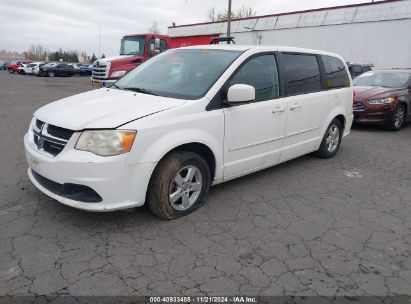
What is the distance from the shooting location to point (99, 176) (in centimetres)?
305

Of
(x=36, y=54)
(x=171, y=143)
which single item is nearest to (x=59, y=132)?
(x=171, y=143)

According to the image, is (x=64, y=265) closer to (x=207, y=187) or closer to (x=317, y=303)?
(x=207, y=187)

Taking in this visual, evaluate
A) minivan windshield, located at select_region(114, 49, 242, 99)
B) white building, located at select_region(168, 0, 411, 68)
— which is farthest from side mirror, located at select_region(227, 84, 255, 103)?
white building, located at select_region(168, 0, 411, 68)

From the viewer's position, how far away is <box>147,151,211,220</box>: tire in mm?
3416

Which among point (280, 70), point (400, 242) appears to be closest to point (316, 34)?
point (280, 70)

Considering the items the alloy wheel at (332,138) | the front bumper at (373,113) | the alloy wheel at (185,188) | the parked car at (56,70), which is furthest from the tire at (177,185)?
the parked car at (56,70)

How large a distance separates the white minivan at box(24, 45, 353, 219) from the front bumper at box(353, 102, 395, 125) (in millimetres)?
3953

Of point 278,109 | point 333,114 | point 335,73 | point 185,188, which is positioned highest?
point 335,73

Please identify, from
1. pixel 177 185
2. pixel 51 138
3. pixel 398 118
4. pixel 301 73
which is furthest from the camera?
pixel 398 118

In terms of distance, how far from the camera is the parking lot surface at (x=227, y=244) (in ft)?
8.77

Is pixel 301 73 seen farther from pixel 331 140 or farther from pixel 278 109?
pixel 331 140

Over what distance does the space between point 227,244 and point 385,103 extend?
7.01 m

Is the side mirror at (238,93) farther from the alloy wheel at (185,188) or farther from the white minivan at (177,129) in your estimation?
the alloy wheel at (185,188)

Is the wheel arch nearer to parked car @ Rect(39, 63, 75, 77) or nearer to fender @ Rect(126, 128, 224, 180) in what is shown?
fender @ Rect(126, 128, 224, 180)
